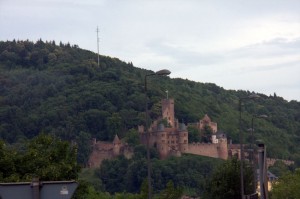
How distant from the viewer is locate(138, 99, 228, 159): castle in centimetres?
17050

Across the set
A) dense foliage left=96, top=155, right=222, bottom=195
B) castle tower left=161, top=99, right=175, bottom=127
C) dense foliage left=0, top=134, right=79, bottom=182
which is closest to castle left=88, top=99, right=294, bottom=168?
castle tower left=161, top=99, right=175, bottom=127

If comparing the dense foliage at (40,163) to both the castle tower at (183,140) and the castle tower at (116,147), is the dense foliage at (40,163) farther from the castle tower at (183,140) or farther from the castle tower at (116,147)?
the castle tower at (116,147)

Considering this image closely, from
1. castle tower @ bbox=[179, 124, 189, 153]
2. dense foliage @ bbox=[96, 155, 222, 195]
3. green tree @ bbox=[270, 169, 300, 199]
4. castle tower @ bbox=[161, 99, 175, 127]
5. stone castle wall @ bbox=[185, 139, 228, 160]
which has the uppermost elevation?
castle tower @ bbox=[161, 99, 175, 127]

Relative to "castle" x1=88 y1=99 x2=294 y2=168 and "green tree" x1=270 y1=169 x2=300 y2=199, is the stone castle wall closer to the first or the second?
"castle" x1=88 y1=99 x2=294 y2=168

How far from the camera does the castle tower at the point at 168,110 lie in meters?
184

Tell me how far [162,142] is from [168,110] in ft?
49.0

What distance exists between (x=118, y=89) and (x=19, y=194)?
191 metres

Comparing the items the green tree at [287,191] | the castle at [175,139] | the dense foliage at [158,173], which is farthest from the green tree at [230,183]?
the castle at [175,139]

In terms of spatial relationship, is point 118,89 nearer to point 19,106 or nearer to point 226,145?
point 19,106

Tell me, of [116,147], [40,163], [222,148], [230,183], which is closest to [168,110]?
[116,147]

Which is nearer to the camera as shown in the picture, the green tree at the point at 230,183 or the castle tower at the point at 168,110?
the green tree at the point at 230,183

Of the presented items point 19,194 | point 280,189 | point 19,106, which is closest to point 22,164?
point 19,194

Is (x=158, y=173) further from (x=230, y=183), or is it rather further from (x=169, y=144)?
→ (x=230, y=183)

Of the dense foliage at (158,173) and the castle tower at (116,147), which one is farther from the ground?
the castle tower at (116,147)
